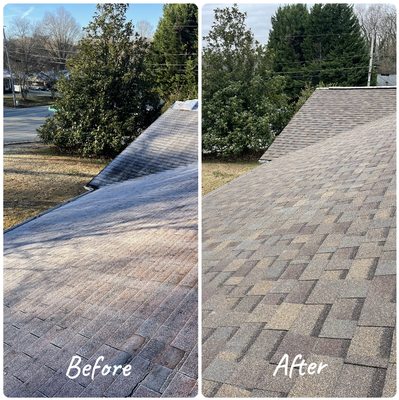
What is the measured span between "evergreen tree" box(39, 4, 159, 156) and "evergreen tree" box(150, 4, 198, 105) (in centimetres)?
47

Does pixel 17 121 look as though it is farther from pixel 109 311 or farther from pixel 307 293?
pixel 307 293

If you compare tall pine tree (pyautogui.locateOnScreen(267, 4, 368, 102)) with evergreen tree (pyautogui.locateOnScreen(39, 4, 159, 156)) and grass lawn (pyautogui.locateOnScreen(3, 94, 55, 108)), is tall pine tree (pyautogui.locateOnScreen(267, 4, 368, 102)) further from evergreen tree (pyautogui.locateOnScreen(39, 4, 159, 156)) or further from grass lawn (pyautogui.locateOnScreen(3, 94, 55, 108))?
grass lawn (pyautogui.locateOnScreen(3, 94, 55, 108))

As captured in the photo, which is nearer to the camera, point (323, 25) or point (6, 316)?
point (6, 316)

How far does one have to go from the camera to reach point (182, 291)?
1.60 m

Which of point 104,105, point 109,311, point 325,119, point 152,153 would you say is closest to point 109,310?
point 109,311

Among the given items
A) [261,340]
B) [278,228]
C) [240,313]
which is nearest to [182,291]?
[240,313]

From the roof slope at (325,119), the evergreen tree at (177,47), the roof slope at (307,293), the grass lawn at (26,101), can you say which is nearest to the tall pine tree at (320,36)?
the evergreen tree at (177,47)

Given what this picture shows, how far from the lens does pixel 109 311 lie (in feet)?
5.24

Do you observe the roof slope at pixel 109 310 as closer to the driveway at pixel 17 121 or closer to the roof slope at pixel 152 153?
the driveway at pixel 17 121

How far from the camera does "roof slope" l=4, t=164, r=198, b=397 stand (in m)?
1.30

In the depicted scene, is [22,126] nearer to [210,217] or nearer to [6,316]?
[6,316]

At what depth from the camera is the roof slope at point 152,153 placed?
6.17 m

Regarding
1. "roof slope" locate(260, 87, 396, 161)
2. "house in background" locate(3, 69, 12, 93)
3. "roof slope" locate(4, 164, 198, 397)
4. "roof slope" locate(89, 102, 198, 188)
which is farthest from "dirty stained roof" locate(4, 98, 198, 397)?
"roof slope" locate(260, 87, 396, 161)

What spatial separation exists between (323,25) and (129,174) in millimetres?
4993
